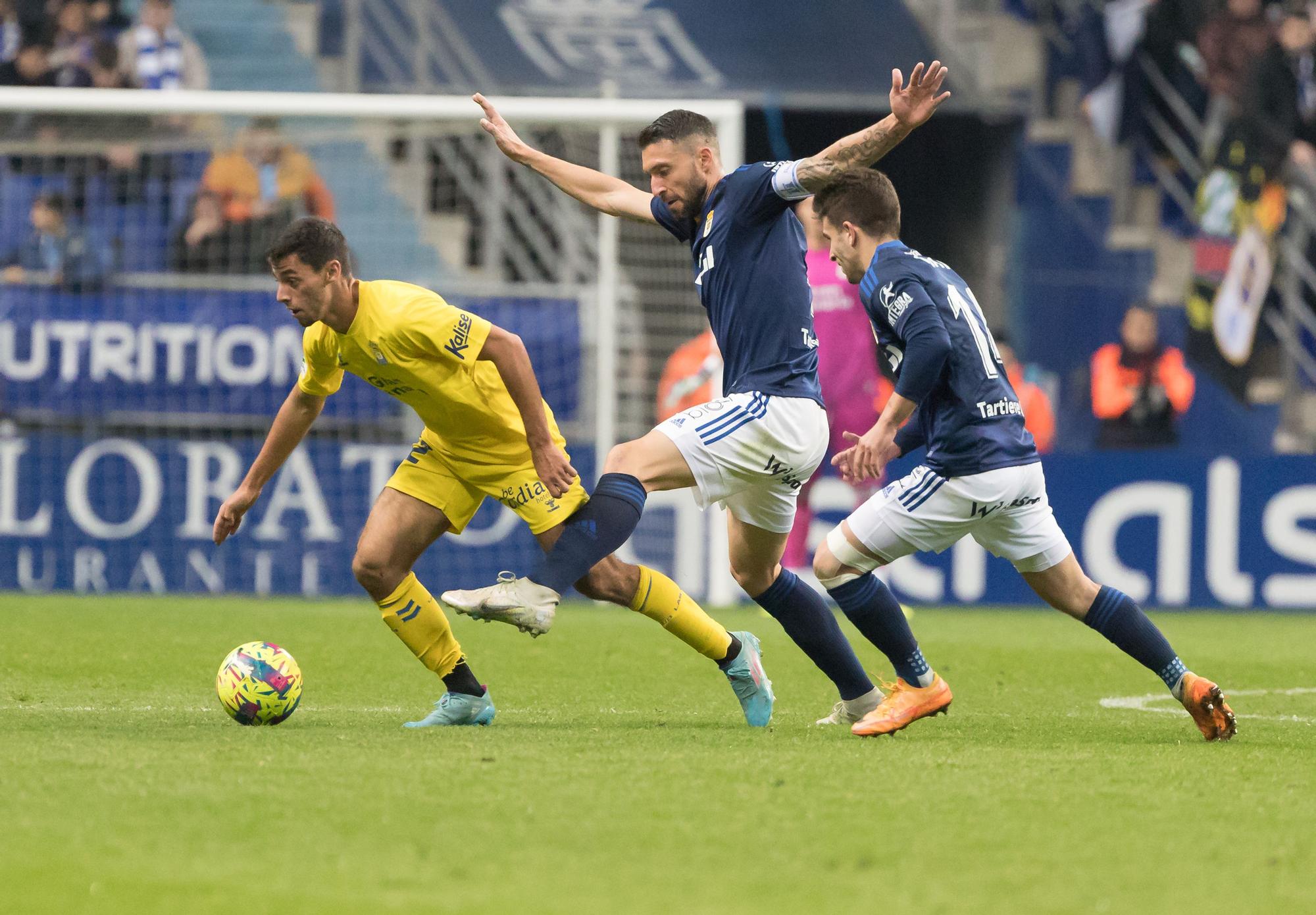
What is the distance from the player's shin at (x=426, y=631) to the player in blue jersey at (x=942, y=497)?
3.96 ft

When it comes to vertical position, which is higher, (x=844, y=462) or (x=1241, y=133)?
(x=1241, y=133)

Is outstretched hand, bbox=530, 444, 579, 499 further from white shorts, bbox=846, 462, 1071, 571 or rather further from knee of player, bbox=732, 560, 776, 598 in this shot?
white shorts, bbox=846, 462, 1071, 571

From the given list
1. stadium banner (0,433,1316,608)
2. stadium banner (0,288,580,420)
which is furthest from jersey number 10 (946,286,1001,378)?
→ stadium banner (0,288,580,420)

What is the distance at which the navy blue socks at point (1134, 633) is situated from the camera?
5.71 meters

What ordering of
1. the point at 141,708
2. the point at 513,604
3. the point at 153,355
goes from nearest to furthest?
the point at 513,604 < the point at 141,708 < the point at 153,355

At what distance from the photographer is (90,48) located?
1470cm

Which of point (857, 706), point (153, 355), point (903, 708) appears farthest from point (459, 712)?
point (153, 355)

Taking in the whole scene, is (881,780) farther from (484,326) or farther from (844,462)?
(484,326)

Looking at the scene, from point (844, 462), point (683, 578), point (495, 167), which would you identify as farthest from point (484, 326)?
point (495, 167)

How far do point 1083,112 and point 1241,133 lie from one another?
1.88 metres

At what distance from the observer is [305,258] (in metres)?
5.43

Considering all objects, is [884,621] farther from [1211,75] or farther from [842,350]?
[1211,75]

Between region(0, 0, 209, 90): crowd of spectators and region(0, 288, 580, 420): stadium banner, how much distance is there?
3314 mm

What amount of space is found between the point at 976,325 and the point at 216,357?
7.41 metres
